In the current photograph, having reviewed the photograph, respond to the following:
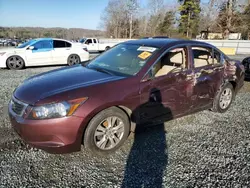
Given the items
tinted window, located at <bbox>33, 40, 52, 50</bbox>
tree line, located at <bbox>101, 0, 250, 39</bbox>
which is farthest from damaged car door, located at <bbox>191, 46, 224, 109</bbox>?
tree line, located at <bbox>101, 0, 250, 39</bbox>

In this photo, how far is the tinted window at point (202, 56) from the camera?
3574 millimetres

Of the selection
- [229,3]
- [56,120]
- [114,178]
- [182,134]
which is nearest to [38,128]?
[56,120]

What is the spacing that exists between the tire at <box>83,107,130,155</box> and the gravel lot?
122 millimetres

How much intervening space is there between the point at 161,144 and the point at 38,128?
1.76 metres

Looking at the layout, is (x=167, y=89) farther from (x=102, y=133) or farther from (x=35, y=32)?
(x=35, y=32)

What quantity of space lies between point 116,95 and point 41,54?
7.93m

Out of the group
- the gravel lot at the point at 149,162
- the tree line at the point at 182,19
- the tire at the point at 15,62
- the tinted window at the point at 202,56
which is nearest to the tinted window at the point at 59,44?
the tire at the point at 15,62

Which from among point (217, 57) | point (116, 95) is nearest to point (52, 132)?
point (116, 95)

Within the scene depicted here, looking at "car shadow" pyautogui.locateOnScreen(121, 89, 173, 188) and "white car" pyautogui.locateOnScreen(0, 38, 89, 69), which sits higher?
"white car" pyautogui.locateOnScreen(0, 38, 89, 69)

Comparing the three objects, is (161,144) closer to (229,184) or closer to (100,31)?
(229,184)

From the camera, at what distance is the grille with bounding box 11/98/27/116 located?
2.37 m

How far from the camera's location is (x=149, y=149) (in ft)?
9.27

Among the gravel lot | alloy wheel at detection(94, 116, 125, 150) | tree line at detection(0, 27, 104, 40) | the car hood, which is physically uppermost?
tree line at detection(0, 27, 104, 40)

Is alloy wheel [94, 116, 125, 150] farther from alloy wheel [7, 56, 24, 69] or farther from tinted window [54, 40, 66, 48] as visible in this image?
tinted window [54, 40, 66, 48]
